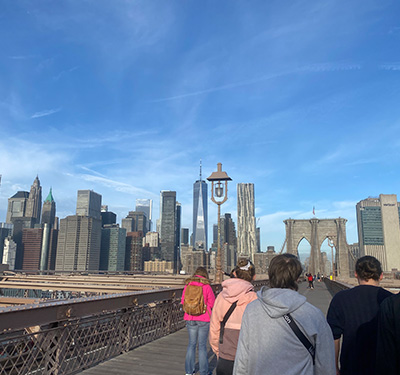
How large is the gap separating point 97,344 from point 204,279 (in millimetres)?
2552

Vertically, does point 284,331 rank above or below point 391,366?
above

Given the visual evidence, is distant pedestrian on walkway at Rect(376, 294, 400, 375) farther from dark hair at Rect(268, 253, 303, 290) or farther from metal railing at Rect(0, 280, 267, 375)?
metal railing at Rect(0, 280, 267, 375)

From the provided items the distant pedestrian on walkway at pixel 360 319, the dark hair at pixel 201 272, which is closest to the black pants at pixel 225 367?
the distant pedestrian on walkway at pixel 360 319

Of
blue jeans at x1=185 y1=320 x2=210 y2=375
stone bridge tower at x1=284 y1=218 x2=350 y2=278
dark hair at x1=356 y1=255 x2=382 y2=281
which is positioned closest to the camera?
dark hair at x1=356 y1=255 x2=382 y2=281

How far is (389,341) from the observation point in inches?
79.7

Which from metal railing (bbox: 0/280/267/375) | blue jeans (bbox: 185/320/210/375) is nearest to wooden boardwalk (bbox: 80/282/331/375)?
metal railing (bbox: 0/280/267/375)

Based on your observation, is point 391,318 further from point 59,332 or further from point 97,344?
point 97,344

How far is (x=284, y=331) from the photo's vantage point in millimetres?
2244

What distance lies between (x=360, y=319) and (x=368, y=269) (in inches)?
18.5

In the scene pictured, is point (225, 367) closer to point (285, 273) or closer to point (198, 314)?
point (285, 273)

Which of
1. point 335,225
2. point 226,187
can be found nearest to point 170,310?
point 226,187

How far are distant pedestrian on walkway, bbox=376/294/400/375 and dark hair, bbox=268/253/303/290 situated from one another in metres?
0.62

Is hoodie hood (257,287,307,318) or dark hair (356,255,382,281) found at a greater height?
dark hair (356,255,382,281)

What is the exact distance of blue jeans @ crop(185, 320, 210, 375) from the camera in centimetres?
525
